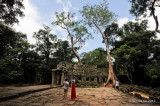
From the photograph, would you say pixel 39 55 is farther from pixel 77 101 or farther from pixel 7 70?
pixel 77 101

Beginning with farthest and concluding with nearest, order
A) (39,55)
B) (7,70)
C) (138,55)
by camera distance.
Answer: (39,55)
(138,55)
(7,70)

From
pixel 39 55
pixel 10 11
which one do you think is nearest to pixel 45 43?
pixel 39 55

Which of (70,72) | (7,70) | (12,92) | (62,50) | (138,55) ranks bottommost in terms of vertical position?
(12,92)

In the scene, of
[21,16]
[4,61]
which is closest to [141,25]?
[21,16]

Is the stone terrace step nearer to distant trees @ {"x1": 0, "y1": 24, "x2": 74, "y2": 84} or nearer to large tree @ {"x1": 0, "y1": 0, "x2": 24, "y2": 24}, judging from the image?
large tree @ {"x1": 0, "y1": 0, "x2": 24, "y2": 24}

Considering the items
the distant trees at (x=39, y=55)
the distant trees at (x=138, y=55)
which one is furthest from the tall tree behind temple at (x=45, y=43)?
the distant trees at (x=138, y=55)

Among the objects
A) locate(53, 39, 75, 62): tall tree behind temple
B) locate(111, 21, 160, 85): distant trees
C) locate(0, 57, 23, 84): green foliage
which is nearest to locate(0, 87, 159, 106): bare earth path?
locate(0, 57, 23, 84): green foliage

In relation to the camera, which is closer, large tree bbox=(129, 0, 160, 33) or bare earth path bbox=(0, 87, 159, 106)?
bare earth path bbox=(0, 87, 159, 106)

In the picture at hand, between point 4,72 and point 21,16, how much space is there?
496 inches

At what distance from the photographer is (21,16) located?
9.51m

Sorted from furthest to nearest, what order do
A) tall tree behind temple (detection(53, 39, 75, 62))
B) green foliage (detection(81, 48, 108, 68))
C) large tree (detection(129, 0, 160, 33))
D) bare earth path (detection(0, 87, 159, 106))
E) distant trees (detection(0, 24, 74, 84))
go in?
green foliage (detection(81, 48, 108, 68))
tall tree behind temple (detection(53, 39, 75, 62))
distant trees (detection(0, 24, 74, 84))
large tree (detection(129, 0, 160, 33))
bare earth path (detection(0, 87, 159, 106))

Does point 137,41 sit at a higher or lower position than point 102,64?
higher

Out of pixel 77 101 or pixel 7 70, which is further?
pixel 7 70

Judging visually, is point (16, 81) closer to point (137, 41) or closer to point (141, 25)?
point (137, 41)
